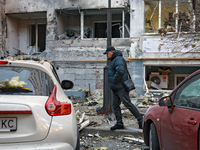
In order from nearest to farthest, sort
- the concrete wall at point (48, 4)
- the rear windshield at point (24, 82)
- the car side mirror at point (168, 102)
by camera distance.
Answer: the rear windshield at point (24, 82)
the car side mirror at point (168, 102)
the concrete wall at point (48, 4)

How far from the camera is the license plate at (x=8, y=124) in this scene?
8.34 ft

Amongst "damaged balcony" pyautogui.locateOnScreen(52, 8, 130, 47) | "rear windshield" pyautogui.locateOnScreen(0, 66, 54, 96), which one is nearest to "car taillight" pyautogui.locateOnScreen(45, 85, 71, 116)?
"rear windshield" pyautogui.locateOnScreen(0, 66, 54, 96)

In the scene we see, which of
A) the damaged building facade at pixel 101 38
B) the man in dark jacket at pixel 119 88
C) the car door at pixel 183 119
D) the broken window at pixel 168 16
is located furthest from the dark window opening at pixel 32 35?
the car door at pixel 183 119

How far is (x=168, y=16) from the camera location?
48.3 ft

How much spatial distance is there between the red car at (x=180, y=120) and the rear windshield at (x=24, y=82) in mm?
1583

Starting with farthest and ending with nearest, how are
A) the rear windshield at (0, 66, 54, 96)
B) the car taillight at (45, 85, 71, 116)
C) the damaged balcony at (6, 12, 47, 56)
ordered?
1. the damaged balcony at (6, 12, 47, 56)
2. the rear windshield at (0, 66, 54, 96)
3. the car taillight at (45, 85, 71, 116)

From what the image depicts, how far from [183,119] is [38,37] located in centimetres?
1677

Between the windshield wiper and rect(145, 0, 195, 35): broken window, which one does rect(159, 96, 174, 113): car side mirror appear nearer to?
the windshield wiper

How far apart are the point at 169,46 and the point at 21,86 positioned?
12.2 metres

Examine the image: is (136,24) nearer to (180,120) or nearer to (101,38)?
(101,38)

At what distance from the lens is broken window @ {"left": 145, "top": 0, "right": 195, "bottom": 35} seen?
1352cm

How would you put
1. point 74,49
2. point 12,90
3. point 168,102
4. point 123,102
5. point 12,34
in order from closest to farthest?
point 12,90 → point 168,102 → point 123,102 → point 74,49 → point 12,34

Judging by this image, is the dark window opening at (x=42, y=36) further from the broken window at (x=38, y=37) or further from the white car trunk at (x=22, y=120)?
the white car trunk at (x=22, y=120)

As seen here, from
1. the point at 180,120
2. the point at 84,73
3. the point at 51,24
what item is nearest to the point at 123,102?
the point at 180,120
